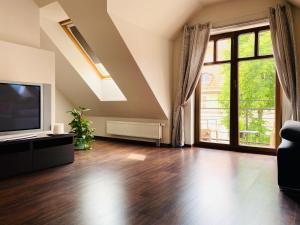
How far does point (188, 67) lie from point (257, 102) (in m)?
1.46

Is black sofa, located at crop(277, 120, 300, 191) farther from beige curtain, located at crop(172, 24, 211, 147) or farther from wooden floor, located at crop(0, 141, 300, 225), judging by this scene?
beige curtain, located at crop(172, 24, 211, 147)

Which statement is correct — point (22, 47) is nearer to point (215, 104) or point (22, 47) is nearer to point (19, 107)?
point (19, 107)

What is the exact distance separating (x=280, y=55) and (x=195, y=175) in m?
2.39

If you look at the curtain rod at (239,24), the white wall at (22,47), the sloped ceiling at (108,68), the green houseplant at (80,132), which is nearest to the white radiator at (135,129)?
the sloped ceiling at (108,68)

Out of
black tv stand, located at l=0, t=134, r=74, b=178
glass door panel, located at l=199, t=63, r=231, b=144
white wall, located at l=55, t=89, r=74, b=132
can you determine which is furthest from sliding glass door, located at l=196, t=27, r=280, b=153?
white wall, located at l=55, t=89, r=74, b=132

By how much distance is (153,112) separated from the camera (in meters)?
4.91

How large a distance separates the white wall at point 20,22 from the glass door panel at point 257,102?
371 centimetres

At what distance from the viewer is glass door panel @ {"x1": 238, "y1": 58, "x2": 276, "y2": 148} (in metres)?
4.17

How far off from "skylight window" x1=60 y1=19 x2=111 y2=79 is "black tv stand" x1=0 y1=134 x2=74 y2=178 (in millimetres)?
1789

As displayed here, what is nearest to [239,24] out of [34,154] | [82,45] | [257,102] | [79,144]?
[257,102]

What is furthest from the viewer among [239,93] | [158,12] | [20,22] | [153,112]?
[153,112]

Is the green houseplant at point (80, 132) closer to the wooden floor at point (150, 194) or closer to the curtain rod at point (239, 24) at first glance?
the wooden floor at point (150, 194)

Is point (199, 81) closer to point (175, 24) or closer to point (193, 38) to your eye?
point (193, 38)

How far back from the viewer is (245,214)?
1.89 metres
